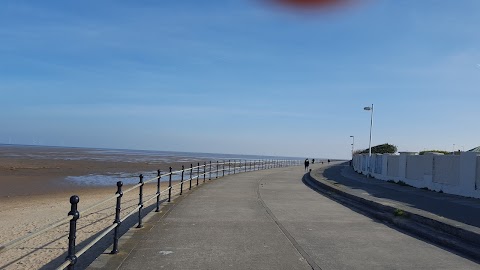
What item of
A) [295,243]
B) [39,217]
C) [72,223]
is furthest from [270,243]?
[39,217]

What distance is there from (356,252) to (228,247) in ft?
6.66

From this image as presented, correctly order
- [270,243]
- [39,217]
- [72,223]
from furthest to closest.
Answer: [39,217] → [270,243] → [72,223]

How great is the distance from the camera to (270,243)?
799 cm

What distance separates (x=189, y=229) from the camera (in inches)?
364

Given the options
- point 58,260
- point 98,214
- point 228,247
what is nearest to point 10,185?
point 98,214

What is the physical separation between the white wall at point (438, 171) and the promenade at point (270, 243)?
6511 millimetres

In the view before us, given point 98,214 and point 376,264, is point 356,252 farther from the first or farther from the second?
point 98,214

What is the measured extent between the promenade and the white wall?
6.51m

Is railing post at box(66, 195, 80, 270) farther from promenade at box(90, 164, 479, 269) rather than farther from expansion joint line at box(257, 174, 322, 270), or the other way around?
expansion joint line at box(257, 174, 322, 270)

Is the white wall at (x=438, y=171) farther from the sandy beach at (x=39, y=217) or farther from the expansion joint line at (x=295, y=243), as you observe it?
the sandy beach at (x=39, y=217)

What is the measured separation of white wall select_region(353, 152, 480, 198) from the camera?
16312 millimetres

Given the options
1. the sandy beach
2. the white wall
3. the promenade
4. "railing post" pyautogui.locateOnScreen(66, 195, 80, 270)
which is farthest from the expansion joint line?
the white wall

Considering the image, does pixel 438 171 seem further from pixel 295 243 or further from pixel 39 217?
pixel 39 217

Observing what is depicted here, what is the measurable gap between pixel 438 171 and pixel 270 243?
1361 cm
